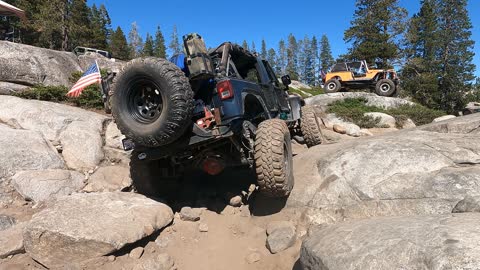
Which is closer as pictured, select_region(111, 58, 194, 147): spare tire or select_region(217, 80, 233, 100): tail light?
select_region(111, 58, 194, 147): spare tire

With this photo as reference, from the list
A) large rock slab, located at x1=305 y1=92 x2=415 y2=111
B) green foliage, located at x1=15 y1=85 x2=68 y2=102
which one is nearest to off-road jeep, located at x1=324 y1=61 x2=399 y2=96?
large rock slab, located at x1=305 y1=92 x2=415 y2=111

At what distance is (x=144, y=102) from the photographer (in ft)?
15.1

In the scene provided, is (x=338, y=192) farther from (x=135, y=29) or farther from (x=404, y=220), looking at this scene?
(x=135, y=29)

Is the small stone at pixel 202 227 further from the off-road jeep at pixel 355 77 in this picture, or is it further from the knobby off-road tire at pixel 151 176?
the off-road jeep at pixel 355 77

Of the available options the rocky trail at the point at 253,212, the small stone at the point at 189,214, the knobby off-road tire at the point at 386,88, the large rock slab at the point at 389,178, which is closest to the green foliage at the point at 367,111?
the knobby off-road tire at the point at 386,88

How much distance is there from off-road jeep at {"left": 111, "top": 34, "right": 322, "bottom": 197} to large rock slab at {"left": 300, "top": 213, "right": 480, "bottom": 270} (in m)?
1.44

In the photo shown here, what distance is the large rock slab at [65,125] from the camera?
22.3 feet

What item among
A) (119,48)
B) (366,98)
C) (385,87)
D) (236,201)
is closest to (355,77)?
(385,87)

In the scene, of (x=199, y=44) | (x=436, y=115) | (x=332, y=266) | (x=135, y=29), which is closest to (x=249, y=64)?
(x=199, y=44)

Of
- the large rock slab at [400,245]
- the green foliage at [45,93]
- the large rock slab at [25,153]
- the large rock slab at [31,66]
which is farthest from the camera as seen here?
the large rock slab at [31,66]

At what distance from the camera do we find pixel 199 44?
189 inches

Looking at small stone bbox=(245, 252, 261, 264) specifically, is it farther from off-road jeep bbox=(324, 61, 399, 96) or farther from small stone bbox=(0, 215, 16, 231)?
off-road jeep bbox=(324, 61, 399, 96)

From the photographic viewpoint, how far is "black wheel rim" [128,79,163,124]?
4.43 m

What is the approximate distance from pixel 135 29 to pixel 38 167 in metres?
Answer: 70.0
